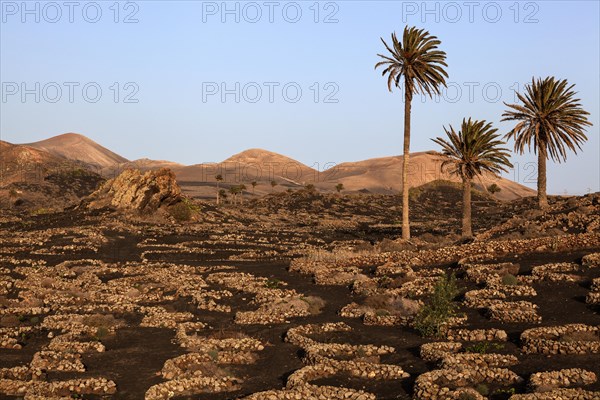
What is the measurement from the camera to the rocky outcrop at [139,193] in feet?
250

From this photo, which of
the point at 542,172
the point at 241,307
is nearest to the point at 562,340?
the point at 241,307

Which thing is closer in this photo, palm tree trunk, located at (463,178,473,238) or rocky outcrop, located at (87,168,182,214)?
palm tree trunk, located at (463,178,473,238)

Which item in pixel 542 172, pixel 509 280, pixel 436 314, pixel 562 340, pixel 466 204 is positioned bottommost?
pixel 562 340

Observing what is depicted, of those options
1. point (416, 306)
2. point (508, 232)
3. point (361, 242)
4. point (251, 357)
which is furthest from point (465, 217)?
point (251, 357)

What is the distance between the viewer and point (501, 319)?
25.2 meters

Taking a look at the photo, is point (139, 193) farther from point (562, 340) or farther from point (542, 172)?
point (562, 340)

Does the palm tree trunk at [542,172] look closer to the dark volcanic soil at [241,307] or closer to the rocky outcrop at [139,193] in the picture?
the dark volcanic soil at [241,307]

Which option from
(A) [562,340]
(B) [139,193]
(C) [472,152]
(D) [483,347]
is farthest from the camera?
(B) [139,193]

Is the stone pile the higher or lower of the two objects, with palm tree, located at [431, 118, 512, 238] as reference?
lower

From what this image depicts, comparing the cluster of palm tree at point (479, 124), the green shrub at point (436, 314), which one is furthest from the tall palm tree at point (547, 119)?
the green shrub at point (436, 314)

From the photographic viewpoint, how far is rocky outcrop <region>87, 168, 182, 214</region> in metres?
76.2

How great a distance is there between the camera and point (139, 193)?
7638 cm

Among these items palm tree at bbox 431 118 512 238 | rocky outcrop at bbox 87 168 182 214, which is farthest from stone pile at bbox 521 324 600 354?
rocky outcrop at bbox 87 168 182 214

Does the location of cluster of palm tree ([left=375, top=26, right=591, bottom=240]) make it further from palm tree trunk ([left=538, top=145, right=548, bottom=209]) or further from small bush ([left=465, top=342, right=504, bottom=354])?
small bush ([left=465, top=342, right=504, bottom=354])
